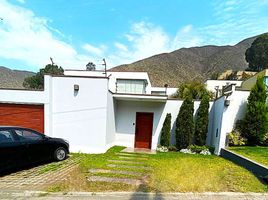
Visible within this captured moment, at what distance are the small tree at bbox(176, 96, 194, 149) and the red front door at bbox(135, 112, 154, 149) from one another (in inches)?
71.8

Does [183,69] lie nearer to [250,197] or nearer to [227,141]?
[227,141]

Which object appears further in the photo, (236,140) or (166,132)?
(166,132)

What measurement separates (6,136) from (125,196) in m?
4.36

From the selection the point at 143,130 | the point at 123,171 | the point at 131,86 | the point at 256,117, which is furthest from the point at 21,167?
the point at 131,86

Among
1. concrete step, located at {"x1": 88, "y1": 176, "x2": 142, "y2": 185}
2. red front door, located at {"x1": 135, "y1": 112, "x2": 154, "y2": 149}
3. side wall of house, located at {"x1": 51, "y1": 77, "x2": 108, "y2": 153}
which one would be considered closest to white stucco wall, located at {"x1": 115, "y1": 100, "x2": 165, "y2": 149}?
red front door, located at {"x1": 135, "y1": 112, "x2": 154, "y2": 149}

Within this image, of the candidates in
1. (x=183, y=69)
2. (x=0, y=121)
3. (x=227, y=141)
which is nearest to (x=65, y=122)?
(x=0, y=121)

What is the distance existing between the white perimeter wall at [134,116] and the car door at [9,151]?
636cm

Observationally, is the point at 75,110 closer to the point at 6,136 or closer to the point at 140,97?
the point at 140,97

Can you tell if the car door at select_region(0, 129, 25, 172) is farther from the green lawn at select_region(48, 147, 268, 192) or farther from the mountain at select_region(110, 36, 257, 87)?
the mountain at select_region(110, 36, 257, 87)

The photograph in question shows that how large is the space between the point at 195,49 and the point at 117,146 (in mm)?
98521

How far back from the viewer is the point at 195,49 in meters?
102

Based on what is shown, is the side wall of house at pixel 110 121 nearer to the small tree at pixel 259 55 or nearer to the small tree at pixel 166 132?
the small tree at pixel 166 132

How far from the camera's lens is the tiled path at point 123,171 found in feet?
19.6

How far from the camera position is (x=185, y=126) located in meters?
11.1
